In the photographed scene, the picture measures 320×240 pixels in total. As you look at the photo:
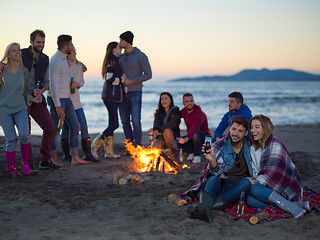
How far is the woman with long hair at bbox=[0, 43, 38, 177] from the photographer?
5.32 meters

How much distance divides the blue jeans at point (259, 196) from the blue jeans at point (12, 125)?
3.34 meters

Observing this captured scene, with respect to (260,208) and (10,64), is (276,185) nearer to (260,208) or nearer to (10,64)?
(260,208)

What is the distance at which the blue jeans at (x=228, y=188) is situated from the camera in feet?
13.2

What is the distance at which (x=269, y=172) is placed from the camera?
13.4 ft

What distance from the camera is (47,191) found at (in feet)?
15.8

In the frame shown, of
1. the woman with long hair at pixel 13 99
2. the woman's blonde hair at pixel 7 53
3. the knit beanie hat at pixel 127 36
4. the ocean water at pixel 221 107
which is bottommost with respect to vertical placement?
the ocean water at pixel 221 107

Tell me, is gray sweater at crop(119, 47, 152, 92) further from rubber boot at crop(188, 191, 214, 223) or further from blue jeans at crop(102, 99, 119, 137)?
rubber boot at crop(188, 191, 214, 223)

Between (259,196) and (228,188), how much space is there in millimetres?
354

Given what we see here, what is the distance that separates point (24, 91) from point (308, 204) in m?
4.20

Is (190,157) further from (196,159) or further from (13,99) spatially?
(13,99)

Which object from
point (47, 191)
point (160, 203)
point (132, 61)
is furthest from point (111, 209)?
point (132, 61)

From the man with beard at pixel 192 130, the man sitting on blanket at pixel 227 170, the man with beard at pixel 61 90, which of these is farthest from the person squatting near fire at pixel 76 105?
the man sitting on blanket at pixel 227 170

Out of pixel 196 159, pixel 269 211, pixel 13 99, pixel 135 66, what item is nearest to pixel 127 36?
pixel 135 66

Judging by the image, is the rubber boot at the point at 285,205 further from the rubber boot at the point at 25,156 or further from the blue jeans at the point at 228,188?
the rubber boot at the point at 25,156
